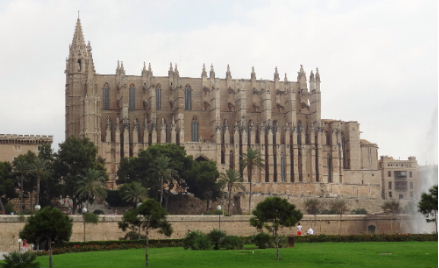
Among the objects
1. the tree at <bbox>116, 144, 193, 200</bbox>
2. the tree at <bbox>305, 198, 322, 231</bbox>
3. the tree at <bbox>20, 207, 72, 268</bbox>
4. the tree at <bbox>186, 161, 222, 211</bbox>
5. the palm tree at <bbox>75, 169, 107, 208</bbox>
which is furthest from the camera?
the tree at <bbox>305, 198, 322, 231</bbox>

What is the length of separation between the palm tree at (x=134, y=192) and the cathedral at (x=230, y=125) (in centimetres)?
1322

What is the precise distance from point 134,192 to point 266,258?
29.7 meters

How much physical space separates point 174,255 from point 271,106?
180 ft

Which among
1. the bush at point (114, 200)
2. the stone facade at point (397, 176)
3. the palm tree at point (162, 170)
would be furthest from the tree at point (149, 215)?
the stone facade at point (397, 176)

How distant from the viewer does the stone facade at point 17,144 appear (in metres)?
73.4

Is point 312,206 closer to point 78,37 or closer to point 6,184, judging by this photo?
point 6,184

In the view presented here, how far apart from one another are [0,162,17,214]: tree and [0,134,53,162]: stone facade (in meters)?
8.06

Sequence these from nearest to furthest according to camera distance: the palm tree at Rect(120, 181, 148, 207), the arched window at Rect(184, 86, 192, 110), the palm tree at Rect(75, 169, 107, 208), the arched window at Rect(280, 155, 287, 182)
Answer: the palm tree at Rect(75, 169, 107, 208) → the palm tree at Rect(120, 181, 148, 207) → the arched window at Rect(280, 155, 287, 182) → the arched window at Rect(184, 86, 192, 110)

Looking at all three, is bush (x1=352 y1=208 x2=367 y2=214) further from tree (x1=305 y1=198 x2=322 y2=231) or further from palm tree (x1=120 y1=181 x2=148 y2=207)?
palm tree (x1=120 y1=181 x2=148 y2=207)

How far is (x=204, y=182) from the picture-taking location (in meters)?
72.7

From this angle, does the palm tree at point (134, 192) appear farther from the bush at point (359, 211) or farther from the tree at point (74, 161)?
the bush at point (359, 211)

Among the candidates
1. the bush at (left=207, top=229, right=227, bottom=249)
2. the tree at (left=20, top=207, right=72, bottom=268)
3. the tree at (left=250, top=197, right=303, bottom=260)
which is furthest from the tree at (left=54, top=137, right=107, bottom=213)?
the tree at (left=20, top=207, right=72, bottom=268)

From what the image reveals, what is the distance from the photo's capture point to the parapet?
73.6 m

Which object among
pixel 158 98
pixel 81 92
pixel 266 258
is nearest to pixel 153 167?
pixel 81 92
